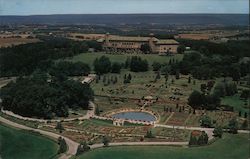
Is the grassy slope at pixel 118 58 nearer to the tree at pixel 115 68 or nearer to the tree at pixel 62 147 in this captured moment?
the tree at pixel 115 68

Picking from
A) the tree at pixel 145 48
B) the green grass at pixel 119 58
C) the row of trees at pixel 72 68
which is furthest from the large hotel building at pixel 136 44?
the row of trees at pixel 72 68

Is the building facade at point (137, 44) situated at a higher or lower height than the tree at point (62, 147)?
higher

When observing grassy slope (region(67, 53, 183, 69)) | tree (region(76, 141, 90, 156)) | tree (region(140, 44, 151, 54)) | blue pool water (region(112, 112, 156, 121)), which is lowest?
blue pool water (region(112, 112, 156, 121))

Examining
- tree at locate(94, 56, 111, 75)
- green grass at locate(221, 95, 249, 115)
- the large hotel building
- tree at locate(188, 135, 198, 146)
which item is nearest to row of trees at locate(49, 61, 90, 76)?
tree at locate(94, 56, 111, 75)

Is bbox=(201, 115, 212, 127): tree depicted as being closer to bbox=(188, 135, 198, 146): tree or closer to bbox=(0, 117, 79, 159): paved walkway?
bbox=(188, 135, 198, 146): tree

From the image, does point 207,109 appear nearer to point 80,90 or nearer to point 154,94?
point 154,94

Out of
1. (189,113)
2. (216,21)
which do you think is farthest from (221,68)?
(216,21)
